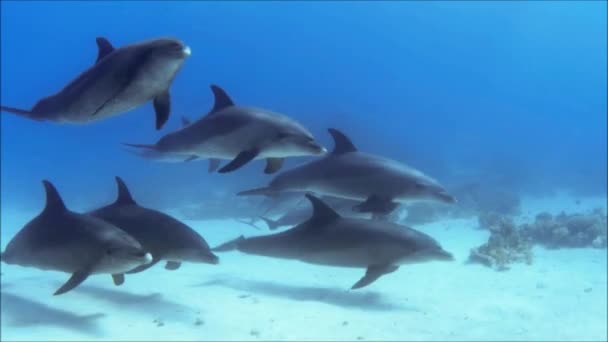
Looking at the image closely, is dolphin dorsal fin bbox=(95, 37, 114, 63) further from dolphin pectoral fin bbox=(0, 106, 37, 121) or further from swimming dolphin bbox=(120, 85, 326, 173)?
swimming dolphin bbox=(120, 85, 326, 173)

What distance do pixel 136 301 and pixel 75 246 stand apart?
6.54 m

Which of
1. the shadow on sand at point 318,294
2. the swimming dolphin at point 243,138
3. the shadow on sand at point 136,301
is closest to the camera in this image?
the swimming dolphin at point 243,138

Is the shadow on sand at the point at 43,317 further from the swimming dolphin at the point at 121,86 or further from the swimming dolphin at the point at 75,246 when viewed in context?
the swimming dolphin at the point at 121,86

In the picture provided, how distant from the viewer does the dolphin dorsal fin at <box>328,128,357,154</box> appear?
466 centimetres

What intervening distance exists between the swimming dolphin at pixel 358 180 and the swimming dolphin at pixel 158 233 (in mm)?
675

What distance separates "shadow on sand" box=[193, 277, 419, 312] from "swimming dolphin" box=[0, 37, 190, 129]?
777cm

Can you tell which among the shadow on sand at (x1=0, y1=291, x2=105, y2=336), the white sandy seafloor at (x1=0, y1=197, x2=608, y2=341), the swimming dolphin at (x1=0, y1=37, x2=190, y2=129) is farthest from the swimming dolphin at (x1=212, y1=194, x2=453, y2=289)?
the shadow on sand at (x1=0, y1=291, x2=105, y2=336)

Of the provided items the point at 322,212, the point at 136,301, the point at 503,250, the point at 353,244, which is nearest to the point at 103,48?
the point at 322,212

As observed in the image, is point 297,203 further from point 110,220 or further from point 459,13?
point 459,13

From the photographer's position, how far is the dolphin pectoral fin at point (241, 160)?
3428 mm

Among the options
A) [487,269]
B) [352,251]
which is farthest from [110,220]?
[487,269]

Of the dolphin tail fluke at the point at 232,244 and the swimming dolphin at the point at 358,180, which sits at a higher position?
the swimming dolphin at the point at 358,180

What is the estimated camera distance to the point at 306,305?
9.80 meters

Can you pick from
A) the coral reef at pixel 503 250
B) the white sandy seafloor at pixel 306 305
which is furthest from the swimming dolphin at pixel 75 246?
the coral reef at pixel 503 250
